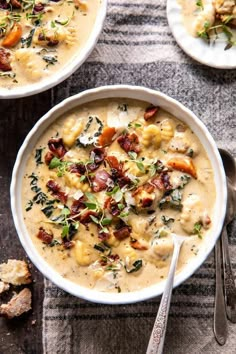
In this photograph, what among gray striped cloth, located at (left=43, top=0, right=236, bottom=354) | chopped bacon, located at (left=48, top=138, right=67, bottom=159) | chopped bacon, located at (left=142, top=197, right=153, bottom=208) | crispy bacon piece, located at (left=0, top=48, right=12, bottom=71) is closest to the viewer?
chopped bacon, located at (left=142, top=197, right=153, bottom=208)

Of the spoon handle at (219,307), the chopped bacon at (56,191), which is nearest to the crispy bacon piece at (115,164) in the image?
the chopped bacon at (56,191)

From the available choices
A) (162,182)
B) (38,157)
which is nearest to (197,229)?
(162,182)

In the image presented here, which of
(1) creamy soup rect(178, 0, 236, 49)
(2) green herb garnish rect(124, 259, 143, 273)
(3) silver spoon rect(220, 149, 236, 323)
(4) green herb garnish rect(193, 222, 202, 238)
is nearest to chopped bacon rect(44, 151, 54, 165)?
(2) green herb garnish rect(124, 259, 143, 273)

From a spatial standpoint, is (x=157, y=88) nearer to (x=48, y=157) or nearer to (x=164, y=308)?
(x=48, y=157)

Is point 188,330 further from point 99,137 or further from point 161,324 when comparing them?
point 99,137

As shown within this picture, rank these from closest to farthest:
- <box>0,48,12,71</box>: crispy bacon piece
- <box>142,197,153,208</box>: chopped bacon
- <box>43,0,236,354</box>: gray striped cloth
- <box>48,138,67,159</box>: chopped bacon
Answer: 1. <box>142,197,153,208</box>: chopped bacon
2. <box>48,138,67,159</box>: chopped bacon
3. <box>0,48,12,71</box>: crispy bacon piece
4. <box>43,0,236,354</box>: gray striped cloth

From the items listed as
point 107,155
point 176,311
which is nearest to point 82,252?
point 107,155

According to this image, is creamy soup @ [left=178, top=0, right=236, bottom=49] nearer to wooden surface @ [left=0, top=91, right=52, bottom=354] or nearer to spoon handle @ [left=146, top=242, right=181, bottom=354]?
wooden surface @ [left=0, top=91, right=52, bottom=354]

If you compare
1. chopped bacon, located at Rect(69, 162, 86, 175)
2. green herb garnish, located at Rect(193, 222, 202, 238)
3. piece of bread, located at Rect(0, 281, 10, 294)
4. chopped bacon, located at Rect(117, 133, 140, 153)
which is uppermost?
chopped bacon, located at Rect(117, 133, 140, 153)
